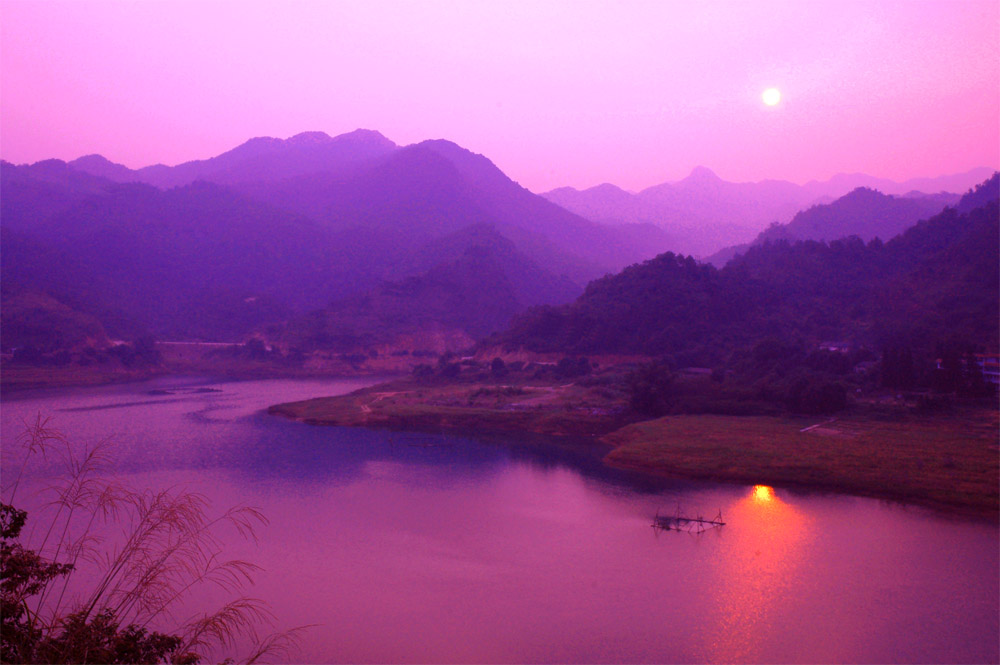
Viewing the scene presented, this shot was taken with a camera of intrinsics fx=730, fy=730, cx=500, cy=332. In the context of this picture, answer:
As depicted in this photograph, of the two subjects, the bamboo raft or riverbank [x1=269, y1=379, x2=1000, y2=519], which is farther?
riverbank [x1=269, y1=379, x2=1000, y2=519]

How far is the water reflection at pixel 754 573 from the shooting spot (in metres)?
12.5

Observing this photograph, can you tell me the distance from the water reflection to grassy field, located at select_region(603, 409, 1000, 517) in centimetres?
307

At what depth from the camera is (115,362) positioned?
61.0 meters

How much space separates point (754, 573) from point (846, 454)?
467 inches

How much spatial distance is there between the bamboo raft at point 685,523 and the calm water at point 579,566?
0.44 metres

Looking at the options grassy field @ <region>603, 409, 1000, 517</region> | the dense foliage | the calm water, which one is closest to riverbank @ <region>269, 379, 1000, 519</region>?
grassy field @ <region>603, 409, 1000, 517</region>

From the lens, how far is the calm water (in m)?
→ 12.5

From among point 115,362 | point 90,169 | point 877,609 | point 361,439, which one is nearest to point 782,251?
point 361,439

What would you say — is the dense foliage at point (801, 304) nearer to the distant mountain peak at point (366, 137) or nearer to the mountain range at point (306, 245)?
the mountain range at point (306, 245)

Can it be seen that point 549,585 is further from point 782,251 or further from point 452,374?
point 782,251

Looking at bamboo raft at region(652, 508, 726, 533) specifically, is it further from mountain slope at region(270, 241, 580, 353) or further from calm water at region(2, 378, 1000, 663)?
mountain slope at region(270, 241, 580, 353)

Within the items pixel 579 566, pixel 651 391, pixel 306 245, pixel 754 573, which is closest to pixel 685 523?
pixel 754 573

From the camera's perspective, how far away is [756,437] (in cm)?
2912

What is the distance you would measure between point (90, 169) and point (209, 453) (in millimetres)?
149471
